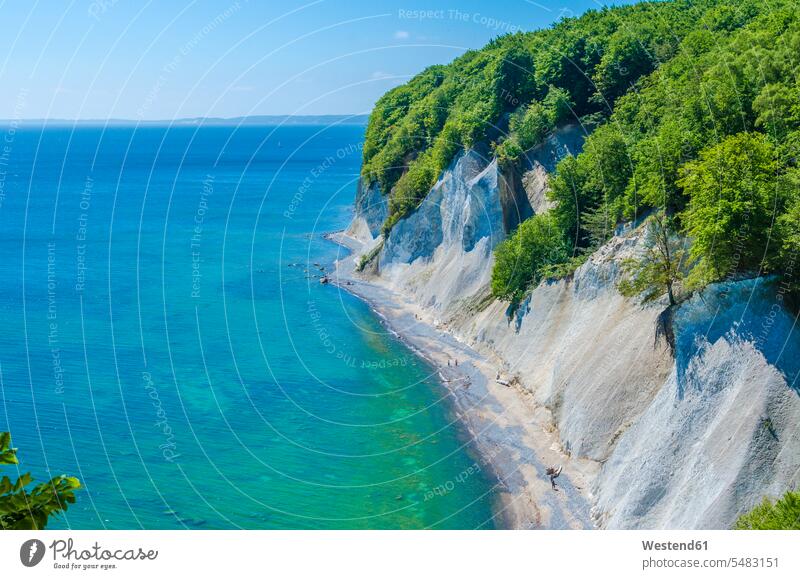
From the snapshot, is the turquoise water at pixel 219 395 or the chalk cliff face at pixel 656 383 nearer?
the chalk cliff face at pixel 656 383

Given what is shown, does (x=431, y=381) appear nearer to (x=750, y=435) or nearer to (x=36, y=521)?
(x=750, y=435)

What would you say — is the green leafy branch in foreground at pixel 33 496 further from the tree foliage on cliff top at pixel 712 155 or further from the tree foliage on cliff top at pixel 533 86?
the tree foliage on cliff top at pixel 533 86

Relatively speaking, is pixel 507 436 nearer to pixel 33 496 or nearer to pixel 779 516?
pixel 779 516

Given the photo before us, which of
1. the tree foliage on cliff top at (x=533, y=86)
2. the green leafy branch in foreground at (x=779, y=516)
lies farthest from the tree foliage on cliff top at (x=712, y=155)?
the green leafy branch in foreground at (x=779, y=516)

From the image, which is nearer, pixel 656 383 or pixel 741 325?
pixel 741 325

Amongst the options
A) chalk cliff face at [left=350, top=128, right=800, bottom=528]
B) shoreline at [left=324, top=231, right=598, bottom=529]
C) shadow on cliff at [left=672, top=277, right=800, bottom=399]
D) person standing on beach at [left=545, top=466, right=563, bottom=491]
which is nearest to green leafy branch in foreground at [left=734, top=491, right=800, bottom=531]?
chalk cliff face at [left=350, top=128, right=800, bottom=528]

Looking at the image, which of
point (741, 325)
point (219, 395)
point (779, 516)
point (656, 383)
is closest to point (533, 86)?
point (656, 383)

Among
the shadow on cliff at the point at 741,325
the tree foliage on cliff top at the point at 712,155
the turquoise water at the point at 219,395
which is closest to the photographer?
the shadow on cliff at the point at 741,325
